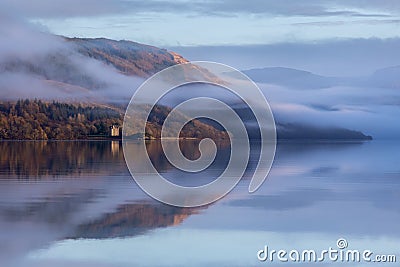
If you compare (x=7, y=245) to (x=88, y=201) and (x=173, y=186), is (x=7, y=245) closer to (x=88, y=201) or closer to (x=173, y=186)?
(x=88, y=201)

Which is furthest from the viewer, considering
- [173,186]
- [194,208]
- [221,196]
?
[173,186]

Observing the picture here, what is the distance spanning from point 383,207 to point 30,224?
509 inches

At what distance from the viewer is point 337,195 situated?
3606 centimetres

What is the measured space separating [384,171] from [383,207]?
2011cm

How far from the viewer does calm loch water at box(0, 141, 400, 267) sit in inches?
846

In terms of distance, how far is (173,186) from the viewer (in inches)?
1566

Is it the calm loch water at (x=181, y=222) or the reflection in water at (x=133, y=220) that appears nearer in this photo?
the calm loch water at (x=181, y=222)

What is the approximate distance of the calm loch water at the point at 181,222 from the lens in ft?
70.5

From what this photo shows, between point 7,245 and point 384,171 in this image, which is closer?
point 7,245

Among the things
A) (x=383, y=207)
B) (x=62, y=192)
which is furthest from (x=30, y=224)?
(x=383, y=207)

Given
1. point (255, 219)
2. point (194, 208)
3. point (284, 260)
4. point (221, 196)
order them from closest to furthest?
point (284, 260)
point (255, 219)
point (194, 208)
point (221, 196)

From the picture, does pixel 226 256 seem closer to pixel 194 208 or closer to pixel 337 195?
pixel 194 208

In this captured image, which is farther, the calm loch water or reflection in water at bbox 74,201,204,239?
reflection in water at bbox 74,201,204,239

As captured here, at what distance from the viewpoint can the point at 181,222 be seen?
27016mm
